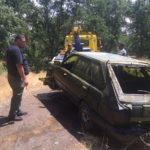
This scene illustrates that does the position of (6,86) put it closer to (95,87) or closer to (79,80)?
(79,80)

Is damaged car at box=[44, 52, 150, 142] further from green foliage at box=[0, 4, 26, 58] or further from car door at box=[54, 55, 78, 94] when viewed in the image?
green foliage at box=[0, 4, 26, 58]

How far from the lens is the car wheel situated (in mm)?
6547

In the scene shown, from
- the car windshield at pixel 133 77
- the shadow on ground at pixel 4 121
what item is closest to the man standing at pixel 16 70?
the shadow on ground at pixel 4 121

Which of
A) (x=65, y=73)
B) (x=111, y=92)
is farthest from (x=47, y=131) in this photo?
(x=65, y=73)

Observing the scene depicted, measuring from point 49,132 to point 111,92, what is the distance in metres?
1.72

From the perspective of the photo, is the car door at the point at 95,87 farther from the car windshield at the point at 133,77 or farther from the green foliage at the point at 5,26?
the green foliage at the point at 5,26

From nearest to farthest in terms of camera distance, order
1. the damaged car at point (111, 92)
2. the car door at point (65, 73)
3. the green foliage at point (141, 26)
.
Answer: the damaged car at point (111, 92) → the car door at point (65, 73) → the green foliage at point (141, 26)

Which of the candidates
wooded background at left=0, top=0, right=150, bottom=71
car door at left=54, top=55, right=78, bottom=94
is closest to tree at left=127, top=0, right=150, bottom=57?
wooded background at left=0, top=0, right=150, bottom=71

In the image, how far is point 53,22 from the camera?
2952 centimetres

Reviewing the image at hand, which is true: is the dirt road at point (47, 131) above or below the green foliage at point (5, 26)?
below

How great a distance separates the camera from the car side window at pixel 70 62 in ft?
27.0

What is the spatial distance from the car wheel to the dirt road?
0.16 metres

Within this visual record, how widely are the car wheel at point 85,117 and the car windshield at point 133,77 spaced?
0.86 m

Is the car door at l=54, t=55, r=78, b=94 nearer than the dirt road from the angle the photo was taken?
No
